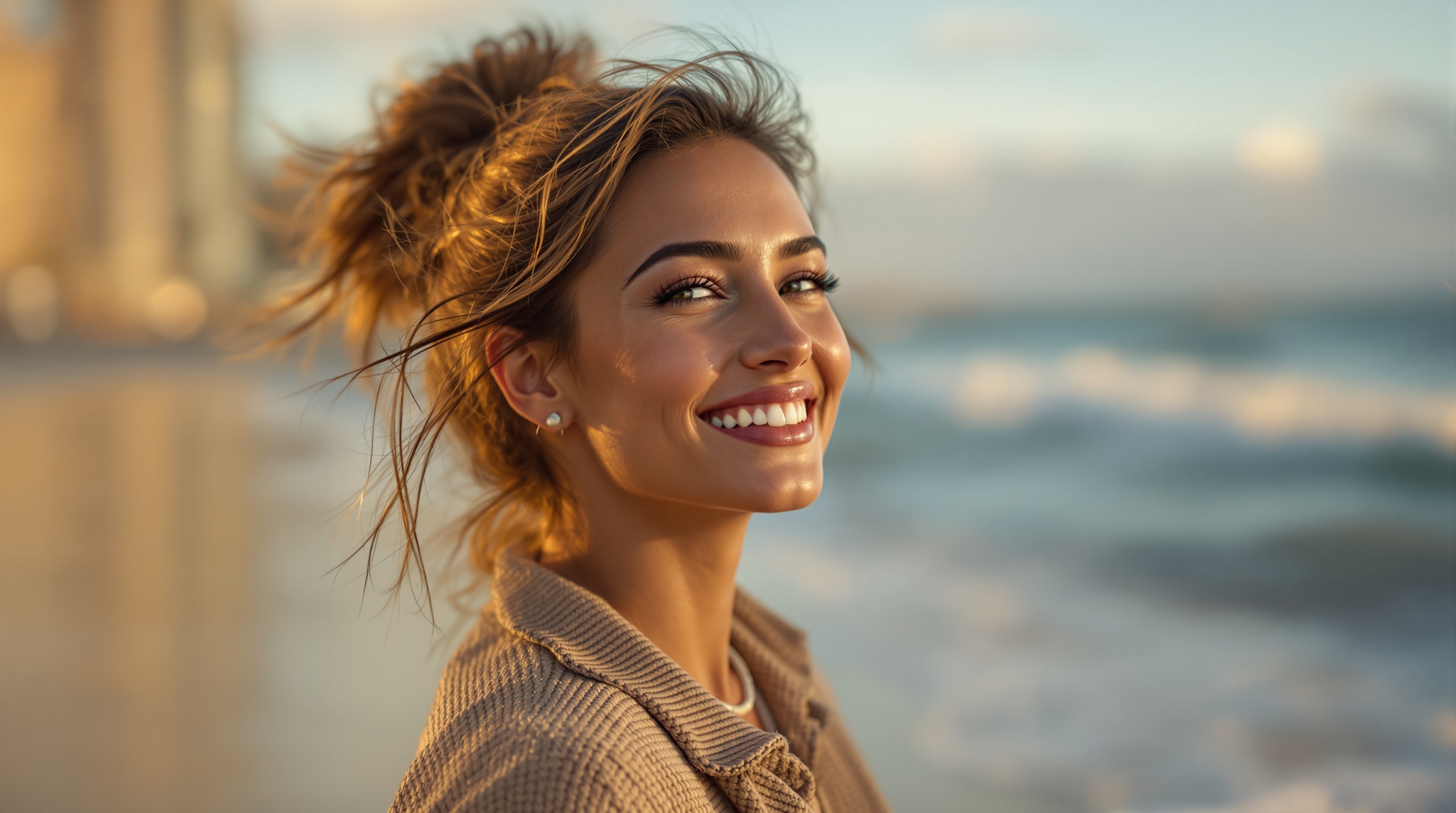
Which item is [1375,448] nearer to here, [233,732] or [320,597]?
[320,597]

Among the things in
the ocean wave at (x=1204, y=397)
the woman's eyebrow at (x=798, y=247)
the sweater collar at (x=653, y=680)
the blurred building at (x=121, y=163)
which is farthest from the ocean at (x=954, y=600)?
the blurred building at (x=121, y=163)

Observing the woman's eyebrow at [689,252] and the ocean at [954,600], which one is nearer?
the woman's eyebrow at [689,252]

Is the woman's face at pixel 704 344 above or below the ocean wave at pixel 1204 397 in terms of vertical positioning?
below

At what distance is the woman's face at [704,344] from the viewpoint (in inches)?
46.5

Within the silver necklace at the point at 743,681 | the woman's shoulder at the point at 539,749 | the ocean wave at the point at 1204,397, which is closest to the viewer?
the woman's shoulder at the point at 539,749

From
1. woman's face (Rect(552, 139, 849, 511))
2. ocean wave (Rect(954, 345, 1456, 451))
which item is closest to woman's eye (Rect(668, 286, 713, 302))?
woman's face (Rect(552, 139, 849, 511))

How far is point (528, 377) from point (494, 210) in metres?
0.21

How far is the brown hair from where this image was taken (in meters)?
1.23

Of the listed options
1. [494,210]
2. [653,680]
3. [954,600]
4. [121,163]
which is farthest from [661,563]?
[121,163]

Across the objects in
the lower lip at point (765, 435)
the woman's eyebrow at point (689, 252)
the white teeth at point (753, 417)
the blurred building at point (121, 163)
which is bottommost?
the lower lip at point (765, 435)

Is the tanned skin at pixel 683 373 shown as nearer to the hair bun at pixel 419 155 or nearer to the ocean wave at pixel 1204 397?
the hair bun at pixel 419 155

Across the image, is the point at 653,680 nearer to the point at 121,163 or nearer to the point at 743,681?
the point at 743,681

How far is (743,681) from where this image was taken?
151 cm

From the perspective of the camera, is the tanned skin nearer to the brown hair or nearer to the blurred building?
the brown hair
